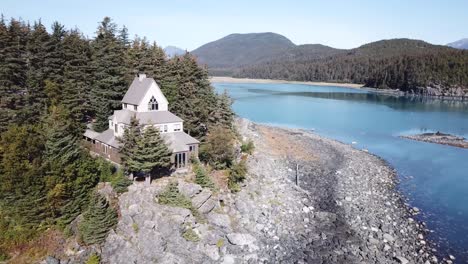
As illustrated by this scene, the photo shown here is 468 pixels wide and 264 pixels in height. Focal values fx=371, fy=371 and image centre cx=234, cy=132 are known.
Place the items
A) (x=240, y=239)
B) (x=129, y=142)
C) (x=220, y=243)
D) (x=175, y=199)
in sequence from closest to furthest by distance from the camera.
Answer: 1. (x=220, y=243)
2. (x=240, y=239)
3. (x=175, y=199)
4. (x=129, y=142)

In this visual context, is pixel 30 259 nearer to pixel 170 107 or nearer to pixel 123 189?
pixel 123 189

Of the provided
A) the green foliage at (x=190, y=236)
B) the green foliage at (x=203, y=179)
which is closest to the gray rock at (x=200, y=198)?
the green foliage at (x=203, y=179)

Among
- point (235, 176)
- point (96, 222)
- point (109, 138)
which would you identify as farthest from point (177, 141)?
point (96, 222)

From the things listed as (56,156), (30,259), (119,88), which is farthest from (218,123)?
(30,259)

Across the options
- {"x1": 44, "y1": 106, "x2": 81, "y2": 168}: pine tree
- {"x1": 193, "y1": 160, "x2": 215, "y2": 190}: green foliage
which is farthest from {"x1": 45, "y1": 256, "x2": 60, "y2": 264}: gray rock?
{"x1": 193, "y1": 160, "x2": 215, "y2": 190}: green foliage

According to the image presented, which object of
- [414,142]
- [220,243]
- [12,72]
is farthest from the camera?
[414,142]

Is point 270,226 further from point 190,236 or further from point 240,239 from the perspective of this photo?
point 190,236
